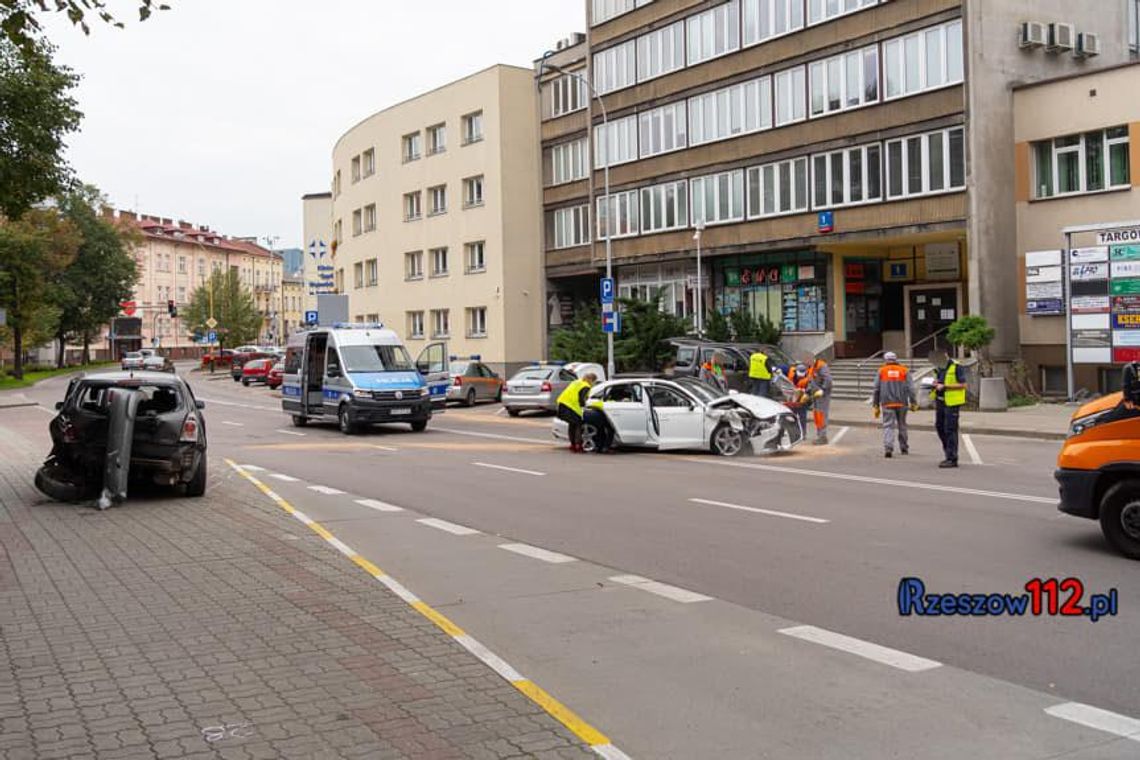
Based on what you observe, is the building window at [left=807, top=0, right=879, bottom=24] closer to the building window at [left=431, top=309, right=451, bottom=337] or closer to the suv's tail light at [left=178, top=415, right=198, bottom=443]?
the building window at [left=431, top=309, right=451, bottom=337]

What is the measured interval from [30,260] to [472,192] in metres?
28.0

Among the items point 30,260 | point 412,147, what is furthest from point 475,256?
point 30,260

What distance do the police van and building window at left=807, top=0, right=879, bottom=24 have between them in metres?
17.3

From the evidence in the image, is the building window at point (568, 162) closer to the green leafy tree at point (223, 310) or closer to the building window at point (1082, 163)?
the building window at point (1082, 163)

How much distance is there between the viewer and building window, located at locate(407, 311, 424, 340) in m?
54.1

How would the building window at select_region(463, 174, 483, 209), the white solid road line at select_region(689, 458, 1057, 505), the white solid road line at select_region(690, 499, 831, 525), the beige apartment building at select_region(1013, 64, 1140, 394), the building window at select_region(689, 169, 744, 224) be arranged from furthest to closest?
1. the building window at select_region(463, 174, 483, 209)
2. the building window at select_region(689, 169, 744, 224)
3. the beige apartment building at select_region(1013, 64, 1140, 394)
4. the white solid road line at select_region(689, 458, 1057, 505)
5. the white solid road line at select_region(690, 499, 831, 525)

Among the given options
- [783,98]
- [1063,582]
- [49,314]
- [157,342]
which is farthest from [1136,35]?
[157,342]

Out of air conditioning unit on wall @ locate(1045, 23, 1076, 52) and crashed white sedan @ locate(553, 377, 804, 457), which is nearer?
crashed white sedan @ locate(553, 377, 804, 457)

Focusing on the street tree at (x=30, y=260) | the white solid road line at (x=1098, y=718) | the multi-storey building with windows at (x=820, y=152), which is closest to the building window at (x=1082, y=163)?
the multi-storey building with windows at (x=820, y=152)

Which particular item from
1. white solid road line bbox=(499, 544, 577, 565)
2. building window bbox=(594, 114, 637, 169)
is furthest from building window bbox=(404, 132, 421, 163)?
white solid road line bbox=(499, 544, 577, 565)

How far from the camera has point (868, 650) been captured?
6277 mm

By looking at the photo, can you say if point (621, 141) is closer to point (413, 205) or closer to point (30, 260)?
point (413, 205)

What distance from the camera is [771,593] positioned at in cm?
783

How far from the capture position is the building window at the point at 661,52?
129 feet
